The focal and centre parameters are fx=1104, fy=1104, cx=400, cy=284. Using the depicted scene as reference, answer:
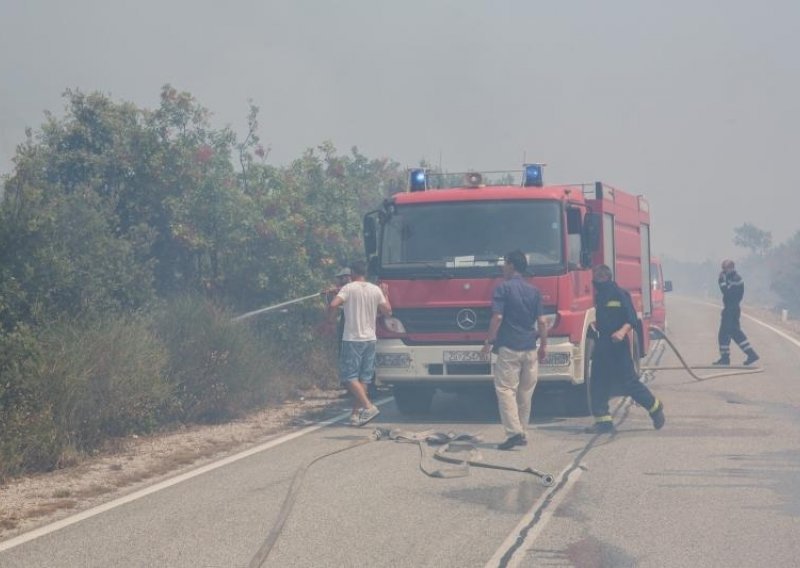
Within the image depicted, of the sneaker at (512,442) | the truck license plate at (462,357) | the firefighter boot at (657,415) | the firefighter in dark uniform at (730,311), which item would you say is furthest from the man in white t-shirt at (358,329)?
the firefighter in dark uniform at (730,311)

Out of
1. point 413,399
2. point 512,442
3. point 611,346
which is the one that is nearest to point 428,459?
point 512,442

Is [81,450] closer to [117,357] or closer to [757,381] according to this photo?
[117,357]

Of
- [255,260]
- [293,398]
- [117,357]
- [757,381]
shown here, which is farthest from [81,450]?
[757,381]

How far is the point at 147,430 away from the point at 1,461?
2.89 m

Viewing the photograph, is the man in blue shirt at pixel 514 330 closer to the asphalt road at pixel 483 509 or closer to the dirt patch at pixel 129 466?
the asphalt road at pixel 483 509

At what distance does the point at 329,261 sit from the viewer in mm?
19297

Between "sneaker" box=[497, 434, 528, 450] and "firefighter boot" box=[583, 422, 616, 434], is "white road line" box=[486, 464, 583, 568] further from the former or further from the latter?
"firefighter boot" box=[583, 422, 616, 434]

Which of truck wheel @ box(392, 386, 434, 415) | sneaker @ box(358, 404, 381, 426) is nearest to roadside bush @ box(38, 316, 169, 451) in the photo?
sneaker @ box(358, 404, 381, 426)

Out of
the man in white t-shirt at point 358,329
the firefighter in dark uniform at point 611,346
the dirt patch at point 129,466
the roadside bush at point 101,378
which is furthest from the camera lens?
the man in white t-shirt at point 358,329

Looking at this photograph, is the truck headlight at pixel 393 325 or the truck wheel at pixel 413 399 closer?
the truck headlight at pixel 393 325

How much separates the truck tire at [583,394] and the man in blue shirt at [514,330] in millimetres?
2091

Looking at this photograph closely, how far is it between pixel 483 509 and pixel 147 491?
2849 mm

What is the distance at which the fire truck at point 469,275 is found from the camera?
12.9 m

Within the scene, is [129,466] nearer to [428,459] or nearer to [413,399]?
[428,459]
